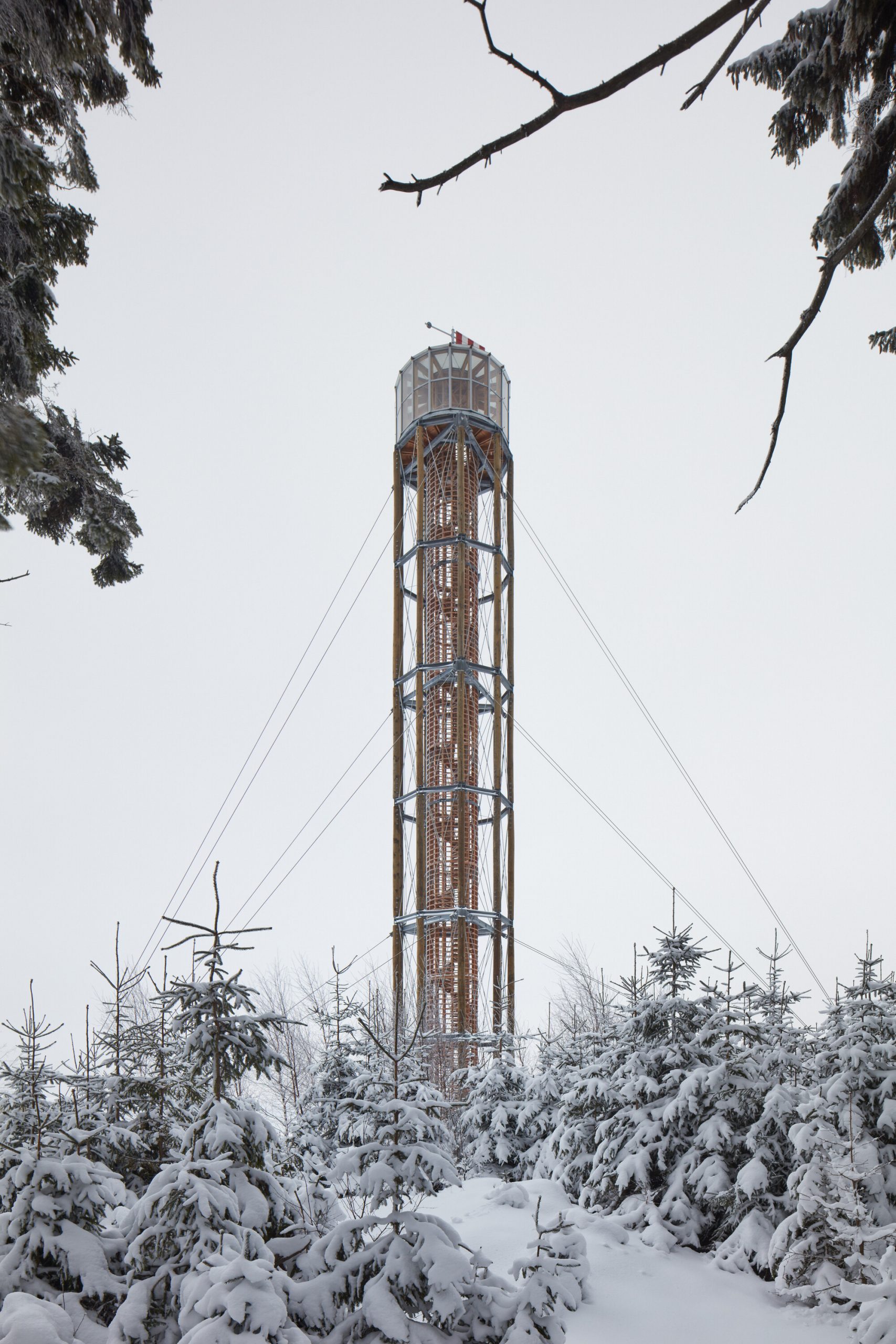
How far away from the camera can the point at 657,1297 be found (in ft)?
27.0

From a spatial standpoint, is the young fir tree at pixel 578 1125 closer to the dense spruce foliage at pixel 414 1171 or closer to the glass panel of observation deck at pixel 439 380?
the dense spruce foliage at pixel 414 1171

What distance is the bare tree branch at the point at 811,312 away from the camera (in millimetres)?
1873

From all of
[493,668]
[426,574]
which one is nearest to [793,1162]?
[493,668]

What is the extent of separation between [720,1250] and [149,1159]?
5257mm

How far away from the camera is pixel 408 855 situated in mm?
26844

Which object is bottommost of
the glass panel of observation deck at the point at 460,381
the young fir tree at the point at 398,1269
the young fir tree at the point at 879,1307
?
the young fir tree at the point at 879,1307

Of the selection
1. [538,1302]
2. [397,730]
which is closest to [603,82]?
[538,1302]

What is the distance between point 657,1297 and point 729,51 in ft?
29.1

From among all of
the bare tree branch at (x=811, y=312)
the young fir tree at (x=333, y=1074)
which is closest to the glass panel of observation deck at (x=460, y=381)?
the young fir tree at (x=333, y=1074)

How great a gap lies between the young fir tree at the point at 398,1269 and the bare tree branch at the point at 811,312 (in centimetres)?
406

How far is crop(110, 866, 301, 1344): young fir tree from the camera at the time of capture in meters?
4.36

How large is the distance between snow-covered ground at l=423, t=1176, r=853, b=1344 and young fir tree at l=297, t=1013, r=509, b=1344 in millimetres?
2860

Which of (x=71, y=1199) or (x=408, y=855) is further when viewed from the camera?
(x=408, y=855)

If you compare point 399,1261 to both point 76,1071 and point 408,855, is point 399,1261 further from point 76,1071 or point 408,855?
point 408,855
